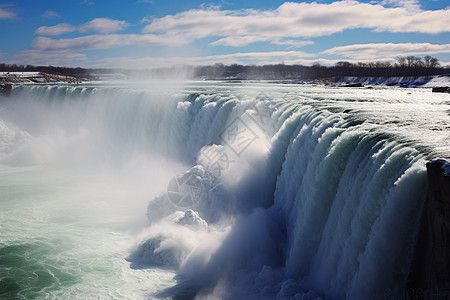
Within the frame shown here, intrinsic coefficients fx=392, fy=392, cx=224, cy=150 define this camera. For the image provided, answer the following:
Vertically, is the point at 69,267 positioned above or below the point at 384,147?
below

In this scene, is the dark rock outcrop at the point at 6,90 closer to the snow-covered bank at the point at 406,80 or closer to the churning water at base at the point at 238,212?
the churning water at base at the point at 238,212

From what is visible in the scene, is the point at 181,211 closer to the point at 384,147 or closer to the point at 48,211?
the point at 48,211

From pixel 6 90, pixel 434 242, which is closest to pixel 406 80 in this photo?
pixel 6 90

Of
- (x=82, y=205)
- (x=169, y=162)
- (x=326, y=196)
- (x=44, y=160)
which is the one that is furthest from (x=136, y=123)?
(x=326, y=196)

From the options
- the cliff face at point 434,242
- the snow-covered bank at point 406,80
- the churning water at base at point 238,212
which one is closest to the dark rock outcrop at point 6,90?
the churning water at base at point 238,212

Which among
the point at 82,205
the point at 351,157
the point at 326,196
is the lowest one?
the point at 82,205

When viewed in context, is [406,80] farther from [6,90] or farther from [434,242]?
[434,242]
